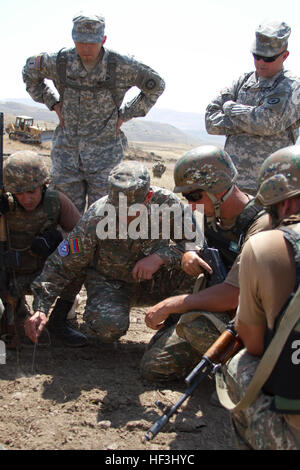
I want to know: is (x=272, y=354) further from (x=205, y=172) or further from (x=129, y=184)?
(x=129, y=184)

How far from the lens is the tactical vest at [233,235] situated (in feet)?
11.2

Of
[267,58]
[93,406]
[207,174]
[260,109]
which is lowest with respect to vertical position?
[93,406]

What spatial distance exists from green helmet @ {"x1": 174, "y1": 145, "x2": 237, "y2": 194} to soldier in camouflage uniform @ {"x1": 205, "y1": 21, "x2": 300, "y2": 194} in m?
1.32

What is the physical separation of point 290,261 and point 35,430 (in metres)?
1.99

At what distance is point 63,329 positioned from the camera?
4535 mm

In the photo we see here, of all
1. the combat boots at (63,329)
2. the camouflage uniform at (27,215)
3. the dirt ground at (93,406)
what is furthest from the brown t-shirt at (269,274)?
the camouflage uniform at (27,215)

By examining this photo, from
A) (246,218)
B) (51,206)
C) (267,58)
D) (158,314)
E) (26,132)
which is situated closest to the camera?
(246,218)

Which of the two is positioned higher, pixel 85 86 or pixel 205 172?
pixel 85 86

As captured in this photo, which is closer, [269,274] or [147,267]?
[269,274]

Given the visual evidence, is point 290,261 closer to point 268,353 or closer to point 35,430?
point 268,353

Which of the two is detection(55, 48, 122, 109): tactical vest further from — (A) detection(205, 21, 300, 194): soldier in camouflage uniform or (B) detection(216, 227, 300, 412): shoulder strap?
(B) detection(216, 227, 300, 412): shoulder strap

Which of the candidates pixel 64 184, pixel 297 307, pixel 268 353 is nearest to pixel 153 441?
pixel 268 353

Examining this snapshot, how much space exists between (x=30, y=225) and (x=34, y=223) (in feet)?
0.13

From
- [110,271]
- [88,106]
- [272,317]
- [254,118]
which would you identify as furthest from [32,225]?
[272,317]
